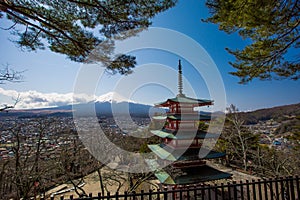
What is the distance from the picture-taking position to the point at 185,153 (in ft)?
22.3

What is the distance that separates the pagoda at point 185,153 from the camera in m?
6.13

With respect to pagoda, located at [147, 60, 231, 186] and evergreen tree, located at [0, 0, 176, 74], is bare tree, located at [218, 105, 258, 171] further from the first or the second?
evergreen tree, located at [0, 0, 176, 74]

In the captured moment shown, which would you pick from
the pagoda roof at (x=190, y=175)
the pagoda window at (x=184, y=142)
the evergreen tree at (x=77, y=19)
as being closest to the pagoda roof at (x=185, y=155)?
the pagoda window at (x=184, y=142)

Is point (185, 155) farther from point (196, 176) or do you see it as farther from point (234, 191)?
point (234, 191)

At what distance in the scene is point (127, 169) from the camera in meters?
8.09

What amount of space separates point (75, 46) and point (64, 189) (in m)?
9.46

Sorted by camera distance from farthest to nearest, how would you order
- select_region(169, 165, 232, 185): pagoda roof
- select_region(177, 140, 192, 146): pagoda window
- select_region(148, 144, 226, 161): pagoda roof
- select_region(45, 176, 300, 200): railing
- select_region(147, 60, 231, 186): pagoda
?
1. select_region(177, 140, 192, 146): pagoda window
2. select_region(148, 144, 226, 161): pagoda roof
3. select_region(147, 60, 231, 186): pagoda
4. select_region(169, 165, 232, 185): pagoda roof
5. select_region(45, 176, 300, 200): railing

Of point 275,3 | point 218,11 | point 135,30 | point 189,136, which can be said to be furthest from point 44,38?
point 189,136

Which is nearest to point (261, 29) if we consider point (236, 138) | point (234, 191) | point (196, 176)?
point (234, 191)

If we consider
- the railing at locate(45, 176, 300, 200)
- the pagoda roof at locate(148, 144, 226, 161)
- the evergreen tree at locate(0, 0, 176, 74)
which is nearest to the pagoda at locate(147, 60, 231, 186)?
the pagoda roof at locate(148, 144, 226, 161)

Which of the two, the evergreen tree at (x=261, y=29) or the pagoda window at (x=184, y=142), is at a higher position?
the evergreen tree at (x=261, y=29)

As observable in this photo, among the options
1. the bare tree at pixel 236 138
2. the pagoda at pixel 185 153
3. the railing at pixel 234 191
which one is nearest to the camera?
the railing at pixel 234 191

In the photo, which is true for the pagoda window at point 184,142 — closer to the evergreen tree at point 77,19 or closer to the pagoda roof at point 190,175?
the pagoda roof at point 190,175

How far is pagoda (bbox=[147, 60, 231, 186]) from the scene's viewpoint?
6.13 metres
